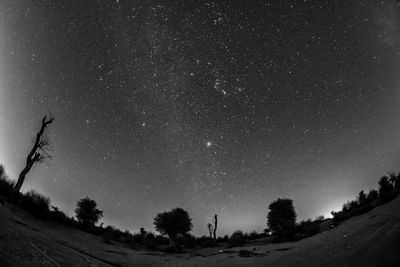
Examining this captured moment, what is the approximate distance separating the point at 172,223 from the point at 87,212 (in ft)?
27.9

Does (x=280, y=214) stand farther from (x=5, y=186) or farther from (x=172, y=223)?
(x=5, y=186)

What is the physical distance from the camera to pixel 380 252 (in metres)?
4.29

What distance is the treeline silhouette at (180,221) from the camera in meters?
14.2

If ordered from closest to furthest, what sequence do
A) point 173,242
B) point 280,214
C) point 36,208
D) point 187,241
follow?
point 36,208 → point 173,242 → point 187,241 → point 280,214

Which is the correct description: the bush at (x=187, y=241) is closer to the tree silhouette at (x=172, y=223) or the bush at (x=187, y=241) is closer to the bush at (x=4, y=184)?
the tree silhouette at (x=172, y=223)

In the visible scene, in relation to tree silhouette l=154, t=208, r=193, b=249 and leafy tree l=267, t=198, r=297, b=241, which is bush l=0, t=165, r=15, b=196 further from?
leafy tree l=267, t=198, r=297, b=241

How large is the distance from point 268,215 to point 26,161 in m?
27.2

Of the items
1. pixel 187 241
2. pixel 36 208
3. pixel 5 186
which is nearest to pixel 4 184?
pixel 5 186

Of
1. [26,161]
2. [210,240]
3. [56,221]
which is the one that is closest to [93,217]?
[26,161]

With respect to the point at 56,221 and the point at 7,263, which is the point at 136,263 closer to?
the point at 7,263

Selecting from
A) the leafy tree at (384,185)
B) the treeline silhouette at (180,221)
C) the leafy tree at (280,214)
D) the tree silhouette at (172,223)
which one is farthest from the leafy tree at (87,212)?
the leafy tree at (384,185)

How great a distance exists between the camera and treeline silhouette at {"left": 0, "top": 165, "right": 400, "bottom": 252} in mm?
14242

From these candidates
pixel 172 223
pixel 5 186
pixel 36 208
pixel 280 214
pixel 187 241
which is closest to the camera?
pixel 36 208

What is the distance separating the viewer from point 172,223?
934 inches
